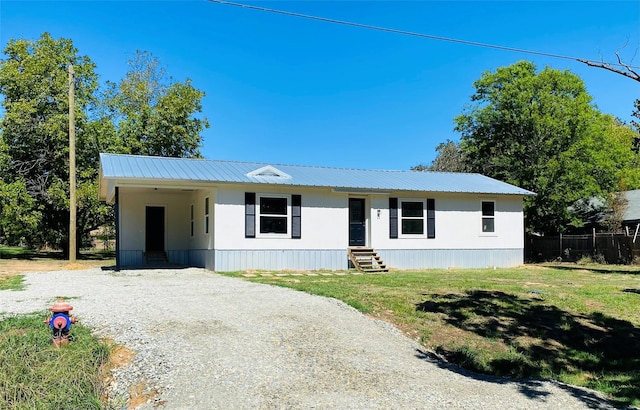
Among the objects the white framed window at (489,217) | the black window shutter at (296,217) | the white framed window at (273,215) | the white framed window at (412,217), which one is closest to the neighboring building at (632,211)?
the white framed window at (489,217)

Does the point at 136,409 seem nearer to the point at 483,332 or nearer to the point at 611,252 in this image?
the point at 483,332

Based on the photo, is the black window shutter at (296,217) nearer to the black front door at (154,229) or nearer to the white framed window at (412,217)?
the white framed window at (412,217)

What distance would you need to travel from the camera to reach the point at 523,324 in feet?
26.9

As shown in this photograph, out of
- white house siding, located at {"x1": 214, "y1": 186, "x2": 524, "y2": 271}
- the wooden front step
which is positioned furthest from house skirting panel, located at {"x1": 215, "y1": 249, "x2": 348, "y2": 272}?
the wooden front step

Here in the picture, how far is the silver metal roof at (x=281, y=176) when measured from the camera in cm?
1522

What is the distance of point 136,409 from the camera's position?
187 inches

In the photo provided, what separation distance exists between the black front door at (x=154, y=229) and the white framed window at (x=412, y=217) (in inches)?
353

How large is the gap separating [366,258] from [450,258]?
366cm

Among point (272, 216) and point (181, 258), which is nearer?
point (272, 216)

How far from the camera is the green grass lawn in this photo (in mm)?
6594

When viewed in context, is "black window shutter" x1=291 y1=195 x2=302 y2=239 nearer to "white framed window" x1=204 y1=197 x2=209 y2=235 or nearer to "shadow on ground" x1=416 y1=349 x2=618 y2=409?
"white framed window" x1=204 y1=197 x2=209 y2=235

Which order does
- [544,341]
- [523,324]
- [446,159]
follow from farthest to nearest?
[446,159] < [523,324] < [544,341]

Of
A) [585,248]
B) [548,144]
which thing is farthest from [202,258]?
[548,144]

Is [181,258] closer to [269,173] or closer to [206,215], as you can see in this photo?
[206,215]
